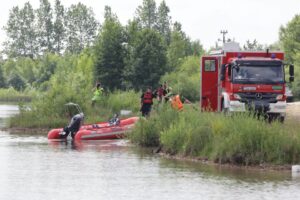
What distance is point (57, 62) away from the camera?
14162 centimetres

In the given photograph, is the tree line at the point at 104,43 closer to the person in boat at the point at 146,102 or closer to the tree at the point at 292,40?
the tree at the point at 292,40

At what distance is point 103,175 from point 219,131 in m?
4.52

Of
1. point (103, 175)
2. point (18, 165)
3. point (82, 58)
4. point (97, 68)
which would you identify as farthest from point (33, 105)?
point (82, 58)

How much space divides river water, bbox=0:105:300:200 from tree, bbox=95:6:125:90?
51.7 meters

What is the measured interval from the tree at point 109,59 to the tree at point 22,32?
82.0m

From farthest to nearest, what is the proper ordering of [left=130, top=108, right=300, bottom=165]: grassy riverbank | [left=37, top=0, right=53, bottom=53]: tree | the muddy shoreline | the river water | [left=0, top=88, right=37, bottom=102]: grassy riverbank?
[left=37, top=0, right=53, bottom=53]: tree, [left=0, top=88, right=37, bottom=102]: grassy riverbank, [left=130, top=108, right=300, bottom=165]: grassy riverbank, the muddy shoreline, the river water

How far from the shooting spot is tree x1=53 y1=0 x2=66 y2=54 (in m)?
166

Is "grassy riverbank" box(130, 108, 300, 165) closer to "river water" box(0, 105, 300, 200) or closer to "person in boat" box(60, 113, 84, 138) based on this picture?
"river water" box(0, 105, 300, 200)

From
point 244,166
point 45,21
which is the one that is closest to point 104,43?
point 244,166

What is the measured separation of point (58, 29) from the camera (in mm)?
166000

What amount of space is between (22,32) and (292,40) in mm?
87965

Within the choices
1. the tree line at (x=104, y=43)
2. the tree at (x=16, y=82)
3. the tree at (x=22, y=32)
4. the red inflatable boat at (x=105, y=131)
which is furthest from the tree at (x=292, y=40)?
the tree at (x=22, y=32)

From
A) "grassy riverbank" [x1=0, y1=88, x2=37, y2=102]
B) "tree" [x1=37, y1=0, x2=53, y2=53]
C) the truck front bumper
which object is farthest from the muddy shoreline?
"tree" [x1=37, y1=0, x2=53, y2=53]

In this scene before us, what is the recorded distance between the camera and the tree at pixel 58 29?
6535 inches
